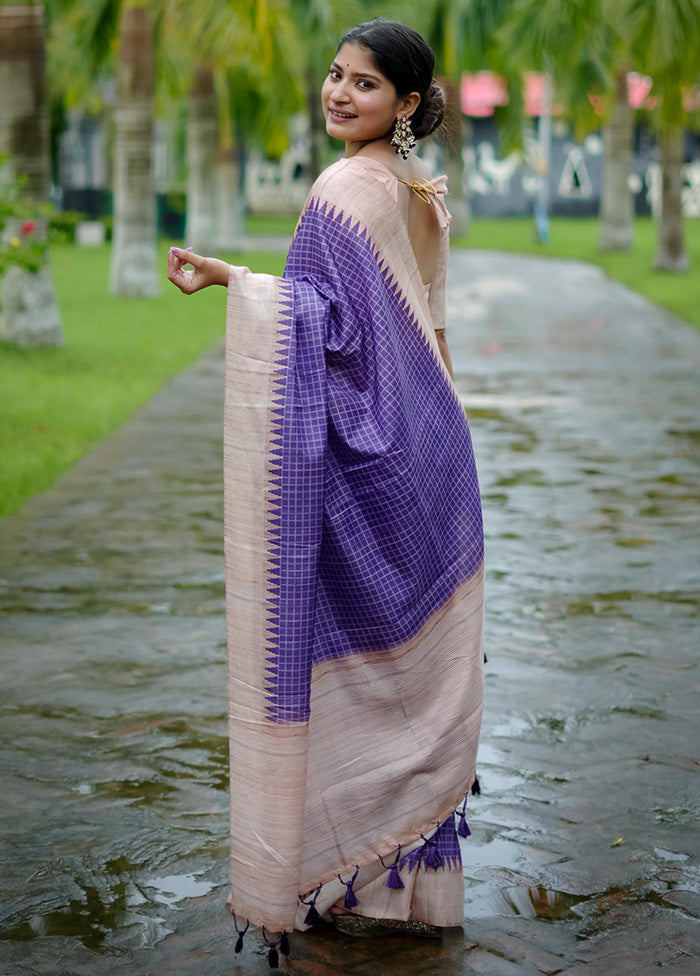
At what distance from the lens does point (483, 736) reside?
458 cm

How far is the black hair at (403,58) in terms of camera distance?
3125 mm

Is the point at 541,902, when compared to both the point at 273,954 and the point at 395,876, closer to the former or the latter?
the point at 395,876

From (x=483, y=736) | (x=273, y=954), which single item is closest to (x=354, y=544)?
(x=273, y=954)

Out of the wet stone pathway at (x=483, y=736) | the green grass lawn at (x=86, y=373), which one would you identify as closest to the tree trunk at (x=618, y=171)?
the green grass lawn at (x=86, y=373)

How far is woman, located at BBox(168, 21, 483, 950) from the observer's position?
3.00 meters

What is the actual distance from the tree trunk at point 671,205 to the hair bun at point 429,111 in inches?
790

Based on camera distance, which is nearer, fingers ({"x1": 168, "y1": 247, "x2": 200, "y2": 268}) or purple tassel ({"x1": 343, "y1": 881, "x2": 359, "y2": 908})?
A: fingers ({"x1": 168, "y1": 247, "x2": 200, "y2": 268})

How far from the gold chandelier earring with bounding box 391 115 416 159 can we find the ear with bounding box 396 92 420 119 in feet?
0.04

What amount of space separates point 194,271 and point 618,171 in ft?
91.9

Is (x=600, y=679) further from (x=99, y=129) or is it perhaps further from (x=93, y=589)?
(x=99, y=129)

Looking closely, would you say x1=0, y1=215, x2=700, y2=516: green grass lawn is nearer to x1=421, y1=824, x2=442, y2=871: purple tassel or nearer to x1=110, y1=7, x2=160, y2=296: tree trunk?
x1=110, y1=7, x2=160, y2=296: tree trunk

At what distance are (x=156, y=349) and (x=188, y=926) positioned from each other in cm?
1185

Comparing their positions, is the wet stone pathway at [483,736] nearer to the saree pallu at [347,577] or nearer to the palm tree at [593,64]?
the saree pallu at [347,577]

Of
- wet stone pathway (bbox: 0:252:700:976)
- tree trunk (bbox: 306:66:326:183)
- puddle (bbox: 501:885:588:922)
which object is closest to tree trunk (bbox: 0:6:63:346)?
wet stone pathway (bbox: 0:252:700:976)
